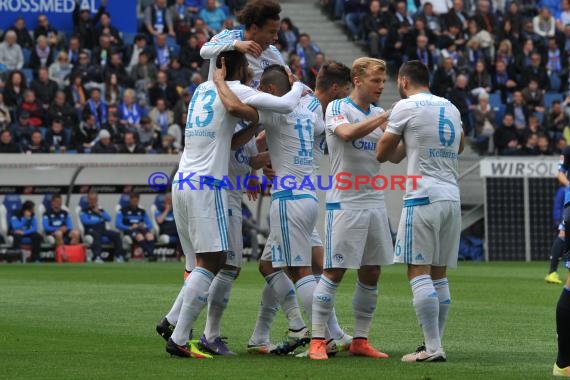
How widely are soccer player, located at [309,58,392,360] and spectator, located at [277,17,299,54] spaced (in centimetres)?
2237

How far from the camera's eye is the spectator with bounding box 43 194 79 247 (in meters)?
28.7

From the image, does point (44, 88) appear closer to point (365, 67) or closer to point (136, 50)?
point (136, 50)

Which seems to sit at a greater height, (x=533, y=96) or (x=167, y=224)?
(x=533, y=96)

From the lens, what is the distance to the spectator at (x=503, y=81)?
34.8 metres

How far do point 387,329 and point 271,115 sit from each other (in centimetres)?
320

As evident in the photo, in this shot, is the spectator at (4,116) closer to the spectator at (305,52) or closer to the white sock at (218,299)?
the spectator at (305,52)

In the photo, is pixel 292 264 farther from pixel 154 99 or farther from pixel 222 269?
pixel 154 99

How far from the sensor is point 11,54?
101ft

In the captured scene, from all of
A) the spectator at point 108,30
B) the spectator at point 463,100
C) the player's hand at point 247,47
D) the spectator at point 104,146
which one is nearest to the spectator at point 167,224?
the spectator at point 104,146

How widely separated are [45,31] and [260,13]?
2115cm

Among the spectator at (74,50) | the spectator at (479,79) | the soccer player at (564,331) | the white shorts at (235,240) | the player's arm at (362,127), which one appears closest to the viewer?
the soccer player at (564,331)

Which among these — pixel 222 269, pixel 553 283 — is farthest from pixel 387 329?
pixel 553 283

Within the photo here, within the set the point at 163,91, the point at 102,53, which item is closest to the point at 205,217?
the point at 163,91

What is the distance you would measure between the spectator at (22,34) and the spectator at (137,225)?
15.1 ft
